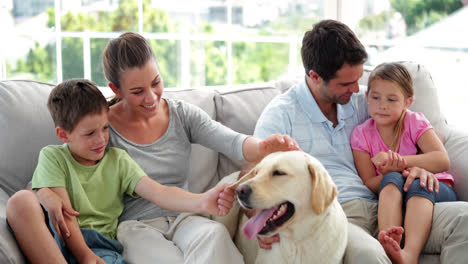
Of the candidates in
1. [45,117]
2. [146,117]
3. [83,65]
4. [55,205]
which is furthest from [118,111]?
[83,65]

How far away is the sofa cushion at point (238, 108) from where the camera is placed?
7.41 ft

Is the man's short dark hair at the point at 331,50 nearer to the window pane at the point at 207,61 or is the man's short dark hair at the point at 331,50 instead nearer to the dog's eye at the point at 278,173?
the dog's eye at the point at 278,173

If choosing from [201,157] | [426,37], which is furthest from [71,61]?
[426,37]

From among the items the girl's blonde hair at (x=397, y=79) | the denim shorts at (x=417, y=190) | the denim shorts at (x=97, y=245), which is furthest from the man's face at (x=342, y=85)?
the denim shorts at (x=97, y=245)

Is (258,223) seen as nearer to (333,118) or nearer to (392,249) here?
(392,249)

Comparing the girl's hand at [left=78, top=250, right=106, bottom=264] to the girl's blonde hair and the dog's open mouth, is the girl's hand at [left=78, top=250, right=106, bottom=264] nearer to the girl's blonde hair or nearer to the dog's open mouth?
the dog's open mouth

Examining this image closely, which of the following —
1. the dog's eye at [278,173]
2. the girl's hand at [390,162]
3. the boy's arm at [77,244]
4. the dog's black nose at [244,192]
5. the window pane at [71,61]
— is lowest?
the boy's arm at [77,244]

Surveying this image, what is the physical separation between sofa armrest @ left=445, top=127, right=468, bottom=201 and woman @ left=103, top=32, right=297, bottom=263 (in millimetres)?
932

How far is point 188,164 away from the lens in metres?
2.00

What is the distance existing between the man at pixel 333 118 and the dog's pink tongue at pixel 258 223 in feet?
1.73

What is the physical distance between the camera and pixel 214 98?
7.70 feet

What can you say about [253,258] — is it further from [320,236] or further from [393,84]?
[393,84]

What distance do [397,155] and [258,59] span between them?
419cm

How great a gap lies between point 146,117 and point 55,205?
1.73 ft
